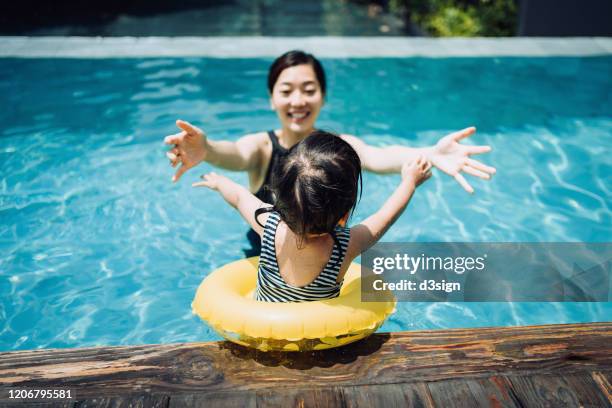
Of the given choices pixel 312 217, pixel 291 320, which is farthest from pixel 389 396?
pixel 312 217

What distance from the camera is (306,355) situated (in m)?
2.51

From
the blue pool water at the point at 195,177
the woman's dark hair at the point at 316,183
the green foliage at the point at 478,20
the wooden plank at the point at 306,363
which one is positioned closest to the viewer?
the woman's dark hair at the point at 316,183

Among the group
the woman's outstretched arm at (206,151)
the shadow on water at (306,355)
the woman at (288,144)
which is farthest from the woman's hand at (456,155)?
the woman's outstretched arm at (206,151)

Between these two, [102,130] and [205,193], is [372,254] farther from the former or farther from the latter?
[102,130]

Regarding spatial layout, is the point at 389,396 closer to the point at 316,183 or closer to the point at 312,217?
the point at 312,217

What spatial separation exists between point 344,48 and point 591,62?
321 centimetres

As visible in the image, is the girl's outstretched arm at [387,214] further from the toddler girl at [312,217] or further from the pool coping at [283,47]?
the pool coping at [283,47]

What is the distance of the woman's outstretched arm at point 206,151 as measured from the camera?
296 centimetres

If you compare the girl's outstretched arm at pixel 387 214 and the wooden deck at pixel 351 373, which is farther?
the girl's outstretched arm at pixel 387 214

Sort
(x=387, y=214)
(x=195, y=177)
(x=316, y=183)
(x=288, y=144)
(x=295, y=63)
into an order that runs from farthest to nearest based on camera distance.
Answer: (x=195, y=177) < (x=288, y=144) < (x=295, y=63) < (x=387, y=214) < (x=316, y=183)

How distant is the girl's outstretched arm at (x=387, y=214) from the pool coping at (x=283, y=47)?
5.05m

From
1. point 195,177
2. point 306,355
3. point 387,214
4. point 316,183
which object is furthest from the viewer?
point 195,177

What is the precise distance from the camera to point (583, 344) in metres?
2.59

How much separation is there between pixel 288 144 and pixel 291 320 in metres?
1.64
